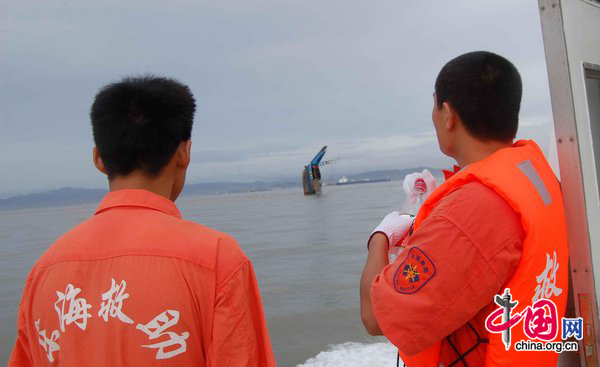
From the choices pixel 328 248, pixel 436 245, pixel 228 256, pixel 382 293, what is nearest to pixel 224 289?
pixel 228 256

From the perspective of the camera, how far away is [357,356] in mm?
5730

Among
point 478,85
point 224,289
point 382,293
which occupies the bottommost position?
point 382,293

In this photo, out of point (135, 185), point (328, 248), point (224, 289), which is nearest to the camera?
point (224, 289)

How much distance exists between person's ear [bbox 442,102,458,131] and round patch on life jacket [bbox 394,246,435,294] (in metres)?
0.46

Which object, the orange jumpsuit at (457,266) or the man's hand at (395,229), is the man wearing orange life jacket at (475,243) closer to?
the orange jumpsuit at (457,266)

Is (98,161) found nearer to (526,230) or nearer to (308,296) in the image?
(526,230)

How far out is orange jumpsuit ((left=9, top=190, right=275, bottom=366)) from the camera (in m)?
1.22

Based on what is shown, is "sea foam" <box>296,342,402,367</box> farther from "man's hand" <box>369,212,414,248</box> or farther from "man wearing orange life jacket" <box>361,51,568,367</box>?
"man wearing orange life jacket" <box>361,51,568,367</box>

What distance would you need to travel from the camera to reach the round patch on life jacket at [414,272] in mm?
1420

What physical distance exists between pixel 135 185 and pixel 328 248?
14590 mm

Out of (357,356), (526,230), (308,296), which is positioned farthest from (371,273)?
(308,296)

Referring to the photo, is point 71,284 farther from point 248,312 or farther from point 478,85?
point 478,85

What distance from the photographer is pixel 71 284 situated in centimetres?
127

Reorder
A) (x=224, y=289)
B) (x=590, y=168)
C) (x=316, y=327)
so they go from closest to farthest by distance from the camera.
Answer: (x=224, y=289), (x=590, y=168), (x=316, y=327)
